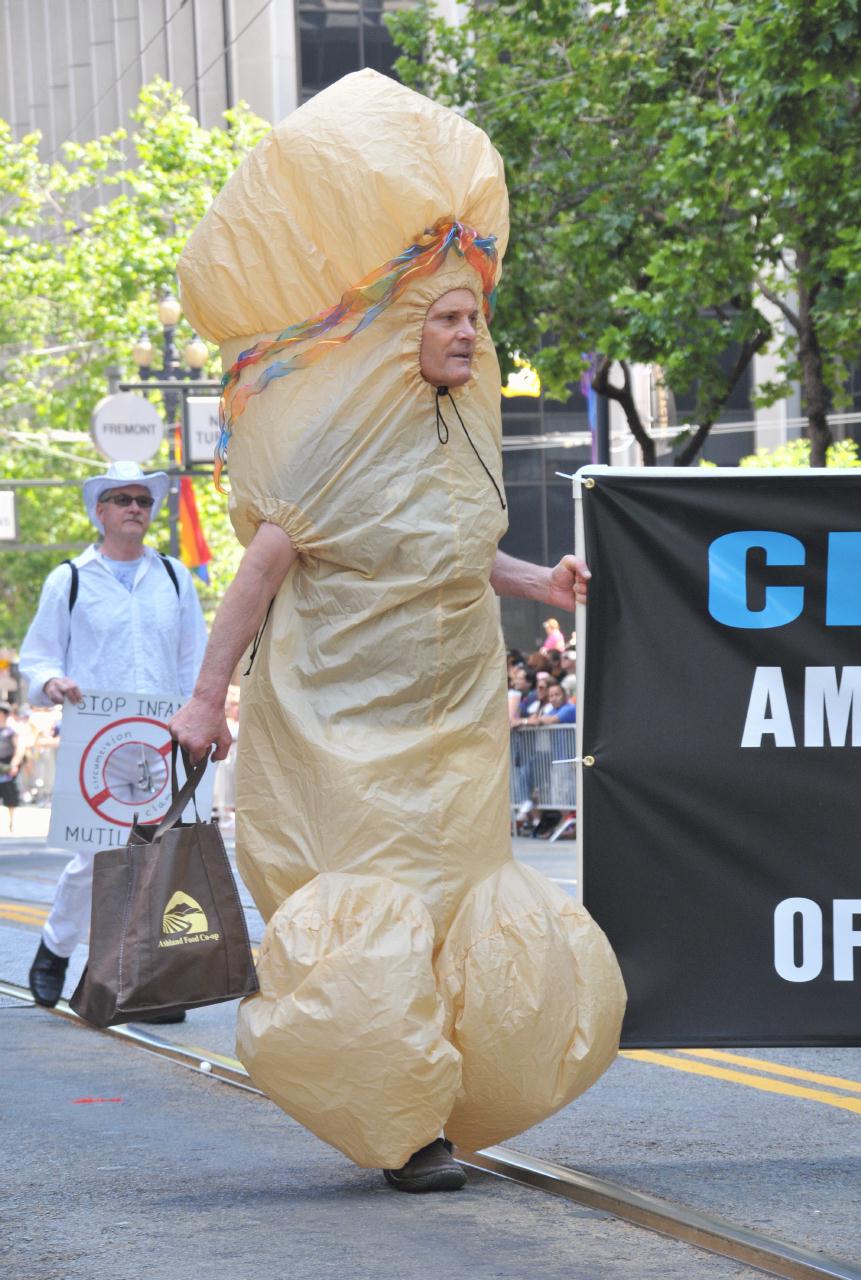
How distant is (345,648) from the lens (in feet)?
16.6

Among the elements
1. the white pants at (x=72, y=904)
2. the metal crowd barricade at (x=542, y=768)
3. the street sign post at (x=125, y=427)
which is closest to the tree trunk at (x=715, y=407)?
the metal crowd barricade at (x=542, y=768)

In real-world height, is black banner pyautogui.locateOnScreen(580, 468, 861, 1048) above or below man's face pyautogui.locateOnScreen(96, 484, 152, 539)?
below

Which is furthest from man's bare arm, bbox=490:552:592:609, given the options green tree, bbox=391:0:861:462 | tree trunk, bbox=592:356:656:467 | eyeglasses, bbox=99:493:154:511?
tree trunk, bbox=592:356:656:467

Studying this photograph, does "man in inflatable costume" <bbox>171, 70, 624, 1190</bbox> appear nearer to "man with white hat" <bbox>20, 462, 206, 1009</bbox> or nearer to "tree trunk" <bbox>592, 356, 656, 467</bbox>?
"man with white hat" <bbox>20, 462, 206, 1009</bbox>

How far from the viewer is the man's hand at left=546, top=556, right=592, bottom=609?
534cm

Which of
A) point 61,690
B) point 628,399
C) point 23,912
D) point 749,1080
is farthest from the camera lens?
point 628,399

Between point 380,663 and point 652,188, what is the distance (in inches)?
563

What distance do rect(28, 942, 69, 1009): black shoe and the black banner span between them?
129 inches

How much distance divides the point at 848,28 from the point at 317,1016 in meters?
9.40

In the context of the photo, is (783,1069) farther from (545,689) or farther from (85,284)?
(85,284)

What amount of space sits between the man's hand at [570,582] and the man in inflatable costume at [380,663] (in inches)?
0.5

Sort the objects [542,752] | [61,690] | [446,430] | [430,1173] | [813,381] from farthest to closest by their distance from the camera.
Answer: [542,752] < [813,381] < [61,690] < [446,430] < [430,1173]

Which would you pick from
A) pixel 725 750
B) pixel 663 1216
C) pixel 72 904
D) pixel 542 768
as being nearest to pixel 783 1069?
pixel 725 750

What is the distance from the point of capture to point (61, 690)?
7422 millimetres
